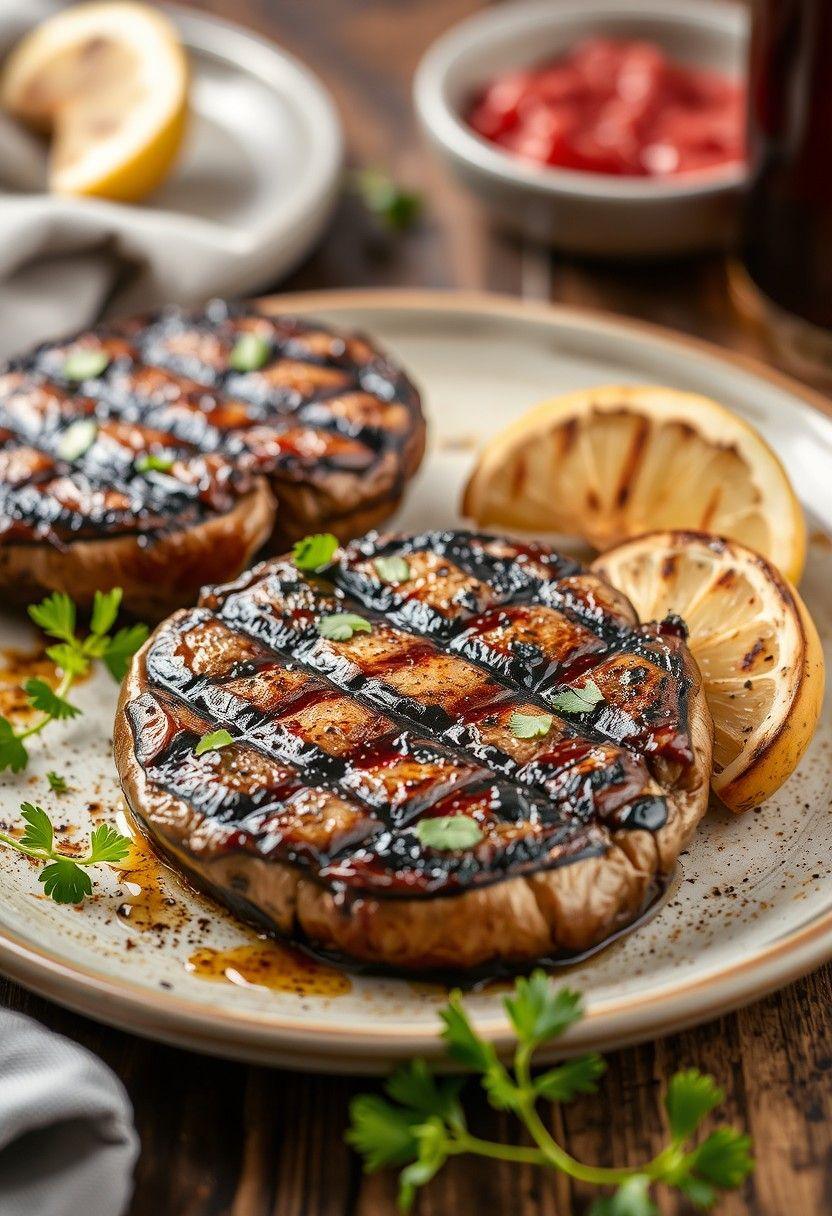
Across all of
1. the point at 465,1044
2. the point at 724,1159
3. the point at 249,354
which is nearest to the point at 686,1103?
the point at 724,1159

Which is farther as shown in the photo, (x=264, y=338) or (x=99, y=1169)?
(x=264, y=338)

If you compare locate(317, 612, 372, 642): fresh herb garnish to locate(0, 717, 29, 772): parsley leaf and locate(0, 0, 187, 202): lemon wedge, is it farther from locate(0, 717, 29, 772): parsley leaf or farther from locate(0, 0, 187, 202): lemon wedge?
locate(0, 0, 187, 202): lemon wedge

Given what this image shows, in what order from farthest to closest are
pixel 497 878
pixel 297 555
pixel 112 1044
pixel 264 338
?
pixel 264 338 → pixel 297 555 → pixel 112 1044 → pixel 497 878

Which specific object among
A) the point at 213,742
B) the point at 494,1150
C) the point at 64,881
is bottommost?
the point at 64,881

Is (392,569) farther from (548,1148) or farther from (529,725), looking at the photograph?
(548,1148)

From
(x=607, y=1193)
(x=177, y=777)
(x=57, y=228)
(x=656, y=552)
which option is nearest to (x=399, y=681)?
(x=177, y=777)

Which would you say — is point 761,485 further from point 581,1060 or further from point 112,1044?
point 112,1044

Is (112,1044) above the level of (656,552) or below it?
below
